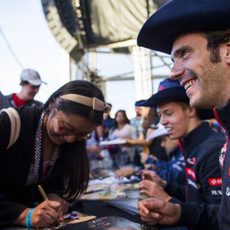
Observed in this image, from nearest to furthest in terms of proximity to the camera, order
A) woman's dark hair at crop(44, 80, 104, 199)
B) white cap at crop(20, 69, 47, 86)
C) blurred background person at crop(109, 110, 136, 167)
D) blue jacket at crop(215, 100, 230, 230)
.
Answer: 1. blue jacket at crop(215, 100, 230, 230)
2. woman's dark hair at crop(44, 80, 104, 199)
3. white cap at crop(20, 69, 47, 86)
4. blurred background person at crop(109, 110, 136, 167)

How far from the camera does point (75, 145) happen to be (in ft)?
5.76

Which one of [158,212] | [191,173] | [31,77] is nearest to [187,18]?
[158,212]

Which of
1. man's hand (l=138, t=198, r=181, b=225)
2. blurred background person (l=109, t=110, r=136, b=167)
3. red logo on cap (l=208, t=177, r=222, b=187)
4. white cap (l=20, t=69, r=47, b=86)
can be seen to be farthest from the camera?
blurred background person (l=109, t=110, r=136, b=167)

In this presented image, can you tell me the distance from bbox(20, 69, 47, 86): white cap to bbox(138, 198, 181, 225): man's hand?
6.92ft

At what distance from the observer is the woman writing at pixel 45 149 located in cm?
145

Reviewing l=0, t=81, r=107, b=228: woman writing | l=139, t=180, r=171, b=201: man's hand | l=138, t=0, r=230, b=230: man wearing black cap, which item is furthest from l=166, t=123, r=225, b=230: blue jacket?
l=0, t=81, r=107, b=228: woman writing

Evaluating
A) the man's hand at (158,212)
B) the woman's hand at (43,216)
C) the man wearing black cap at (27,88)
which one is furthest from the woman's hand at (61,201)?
the man wearing black cap at (27,88)

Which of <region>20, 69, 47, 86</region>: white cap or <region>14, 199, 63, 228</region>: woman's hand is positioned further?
<region>20, 69, 47, 86</region>: white cap

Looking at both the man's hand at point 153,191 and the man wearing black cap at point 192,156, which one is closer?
the man wearing black cap at point 192,156

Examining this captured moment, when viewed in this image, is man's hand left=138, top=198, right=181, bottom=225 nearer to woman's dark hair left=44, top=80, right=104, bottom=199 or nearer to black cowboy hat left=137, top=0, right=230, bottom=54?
woman's dark hair left=44, top=80, right=104, bottom=199

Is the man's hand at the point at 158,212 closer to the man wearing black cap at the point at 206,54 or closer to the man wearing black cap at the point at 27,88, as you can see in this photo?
the man wearing black cap at the point at 206,54

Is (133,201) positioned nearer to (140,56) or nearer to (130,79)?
(140,56)

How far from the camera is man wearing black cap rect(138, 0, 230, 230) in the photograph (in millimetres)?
1016

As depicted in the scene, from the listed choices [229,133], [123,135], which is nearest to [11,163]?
[229,133]
